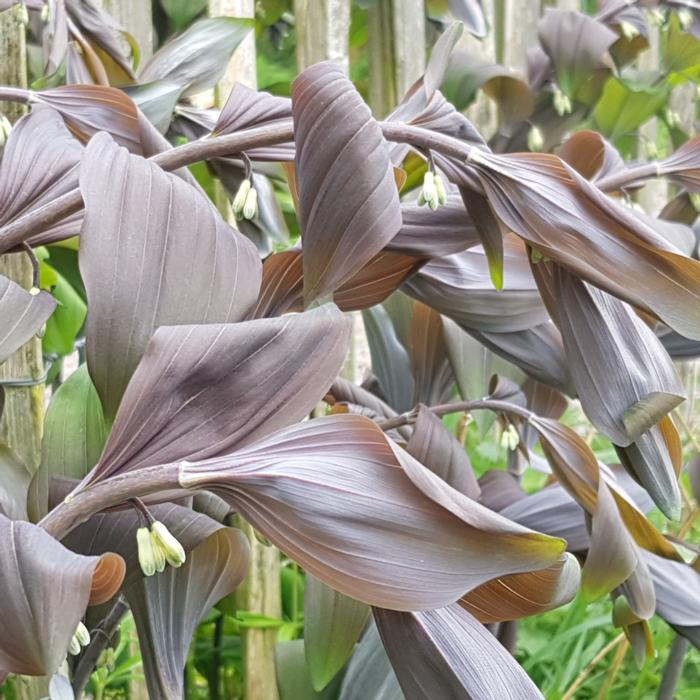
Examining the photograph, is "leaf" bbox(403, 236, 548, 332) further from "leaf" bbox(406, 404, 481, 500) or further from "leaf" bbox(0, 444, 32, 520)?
"leaf" bbox(0, 444, 32, 520)

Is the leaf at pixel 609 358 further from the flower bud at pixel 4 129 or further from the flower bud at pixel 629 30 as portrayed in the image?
the flower bud at pixel 629 30

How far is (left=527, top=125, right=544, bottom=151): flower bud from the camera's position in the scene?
1.09m

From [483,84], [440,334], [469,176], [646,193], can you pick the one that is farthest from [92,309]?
[646,193]

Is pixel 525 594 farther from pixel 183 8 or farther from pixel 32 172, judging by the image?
pixel 183 8

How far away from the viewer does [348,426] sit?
1.09 ft

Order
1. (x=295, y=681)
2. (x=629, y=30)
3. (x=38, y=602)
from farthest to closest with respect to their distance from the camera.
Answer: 1. (x=629, y=30)
2. (x=295, y=681)
3. (x=38, y=602)

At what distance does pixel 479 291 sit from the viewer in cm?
58

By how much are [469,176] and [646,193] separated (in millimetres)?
1536

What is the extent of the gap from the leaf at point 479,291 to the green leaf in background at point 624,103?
657 millimetres

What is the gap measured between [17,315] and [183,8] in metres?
0.72

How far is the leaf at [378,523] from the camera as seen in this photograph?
31 cm

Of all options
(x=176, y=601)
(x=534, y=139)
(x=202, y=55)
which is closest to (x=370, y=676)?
(x=176, y=601)

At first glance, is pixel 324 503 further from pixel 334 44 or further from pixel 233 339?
pixel 334 44

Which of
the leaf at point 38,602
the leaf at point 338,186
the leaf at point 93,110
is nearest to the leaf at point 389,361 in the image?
the leaf at point 93,110
